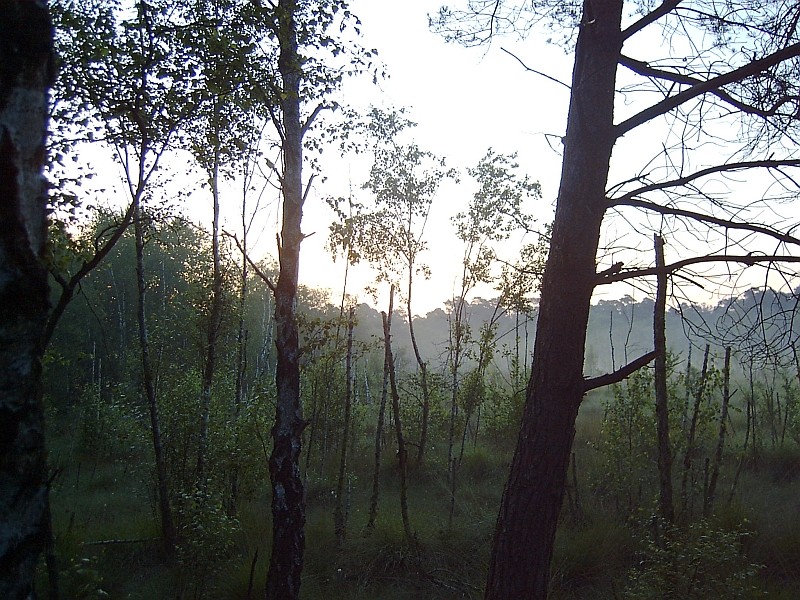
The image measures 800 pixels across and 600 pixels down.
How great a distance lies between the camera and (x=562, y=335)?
3.19m

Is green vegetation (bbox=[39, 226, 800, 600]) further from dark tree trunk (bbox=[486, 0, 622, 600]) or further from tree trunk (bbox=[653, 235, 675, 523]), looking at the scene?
dark tree trunk (bbox=[486, 0, 622, 600])

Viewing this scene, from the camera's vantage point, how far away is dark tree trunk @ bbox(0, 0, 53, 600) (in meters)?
1.13

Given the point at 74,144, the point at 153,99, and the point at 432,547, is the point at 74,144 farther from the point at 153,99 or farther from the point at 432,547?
the point at 432,547

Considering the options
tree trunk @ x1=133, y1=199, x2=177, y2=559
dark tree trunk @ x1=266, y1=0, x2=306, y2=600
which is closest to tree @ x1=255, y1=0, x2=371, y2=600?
dark tree trunk @ x1=266, y1=0, x2=306, y2=600

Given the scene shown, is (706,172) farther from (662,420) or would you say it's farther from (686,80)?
(662,420)

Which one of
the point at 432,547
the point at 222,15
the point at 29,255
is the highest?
the point at 222,15

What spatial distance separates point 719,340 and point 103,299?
27.3 m

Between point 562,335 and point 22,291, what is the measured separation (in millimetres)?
2669

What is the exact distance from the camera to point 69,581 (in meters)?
7.79

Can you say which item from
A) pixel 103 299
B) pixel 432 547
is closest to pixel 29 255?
pixel 432 547

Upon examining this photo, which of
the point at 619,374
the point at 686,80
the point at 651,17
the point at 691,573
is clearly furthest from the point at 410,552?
the point at 651,17

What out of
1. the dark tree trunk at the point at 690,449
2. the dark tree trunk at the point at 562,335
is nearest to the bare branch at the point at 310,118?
the dark tree trunk at the point at 562,335

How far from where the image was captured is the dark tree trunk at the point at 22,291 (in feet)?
3.70

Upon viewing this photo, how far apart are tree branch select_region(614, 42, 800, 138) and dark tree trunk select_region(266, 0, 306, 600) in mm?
3732
